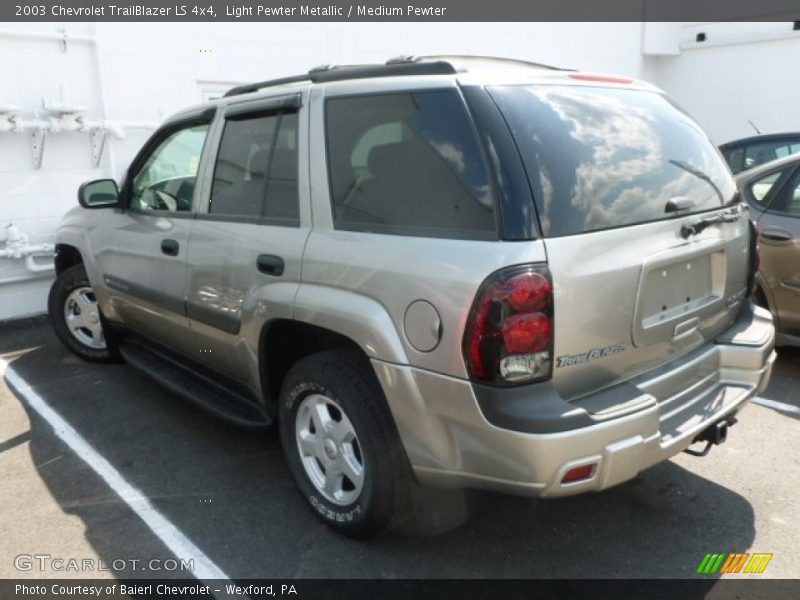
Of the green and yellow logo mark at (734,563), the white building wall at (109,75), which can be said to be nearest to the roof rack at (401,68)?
the green and yellow logo mark at (734,563)

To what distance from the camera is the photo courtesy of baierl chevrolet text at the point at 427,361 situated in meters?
2.29

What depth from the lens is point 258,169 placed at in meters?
3.28

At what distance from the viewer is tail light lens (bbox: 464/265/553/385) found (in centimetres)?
219

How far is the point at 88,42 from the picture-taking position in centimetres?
671

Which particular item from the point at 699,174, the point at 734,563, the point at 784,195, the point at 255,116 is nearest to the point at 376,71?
the point at 255,116

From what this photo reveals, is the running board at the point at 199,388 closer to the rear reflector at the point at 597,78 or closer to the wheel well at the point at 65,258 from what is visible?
the wheel well at the point at 65,258

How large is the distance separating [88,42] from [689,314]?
6500 millimetres

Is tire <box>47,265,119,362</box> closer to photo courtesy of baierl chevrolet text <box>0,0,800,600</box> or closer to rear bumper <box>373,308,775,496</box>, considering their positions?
photo courtesy of baierl chevrolet text <box>0,0,800,600</box>

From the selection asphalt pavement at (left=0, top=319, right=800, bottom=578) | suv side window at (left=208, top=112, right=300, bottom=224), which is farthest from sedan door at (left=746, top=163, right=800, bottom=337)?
suv side window at (left=208, top=112, right=300, bottom=224)

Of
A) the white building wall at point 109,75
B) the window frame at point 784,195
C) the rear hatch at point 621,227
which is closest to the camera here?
the rear hatch at point 621,227

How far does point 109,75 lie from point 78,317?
2970 millimetres

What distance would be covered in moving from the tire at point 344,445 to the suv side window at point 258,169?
0.73m

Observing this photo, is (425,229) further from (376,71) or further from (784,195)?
(784,195)
